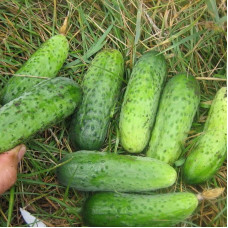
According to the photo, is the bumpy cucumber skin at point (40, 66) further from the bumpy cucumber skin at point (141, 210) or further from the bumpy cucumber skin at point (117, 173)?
the bumpy cucumber skin at point (141, 210)

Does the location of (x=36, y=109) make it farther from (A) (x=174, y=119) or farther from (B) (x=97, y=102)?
(A) (x=174, y=119)

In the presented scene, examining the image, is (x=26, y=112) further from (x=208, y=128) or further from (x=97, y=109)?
(x=208, y=128)

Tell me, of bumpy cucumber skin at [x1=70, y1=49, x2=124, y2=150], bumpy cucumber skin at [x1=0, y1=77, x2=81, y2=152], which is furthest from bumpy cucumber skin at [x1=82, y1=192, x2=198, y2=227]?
bumpy cucumber skin at [x1=0, y1=77, x2=81, y2=152]

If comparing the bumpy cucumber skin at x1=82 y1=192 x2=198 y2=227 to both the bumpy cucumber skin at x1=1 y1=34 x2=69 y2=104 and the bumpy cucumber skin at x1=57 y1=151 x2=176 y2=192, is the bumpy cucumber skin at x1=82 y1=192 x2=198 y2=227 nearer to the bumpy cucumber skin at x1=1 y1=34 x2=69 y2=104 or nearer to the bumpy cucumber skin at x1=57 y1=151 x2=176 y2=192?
the bumpy cucumber skin at x1=57 y1=151 x2=176 y2=192

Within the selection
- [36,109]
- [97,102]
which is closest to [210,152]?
[97,102]

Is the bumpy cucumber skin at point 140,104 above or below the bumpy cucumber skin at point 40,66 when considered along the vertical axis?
below

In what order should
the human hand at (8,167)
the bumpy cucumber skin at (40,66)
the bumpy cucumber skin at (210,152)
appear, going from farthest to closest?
the bumpy cucumber skin at (40,66) < the bumpy cucumber skin at (210,152) < the human hand at (8,167)

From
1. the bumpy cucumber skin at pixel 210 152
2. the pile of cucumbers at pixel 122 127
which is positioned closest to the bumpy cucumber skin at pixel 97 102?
the pile of cucumbers at pixel 122 127
